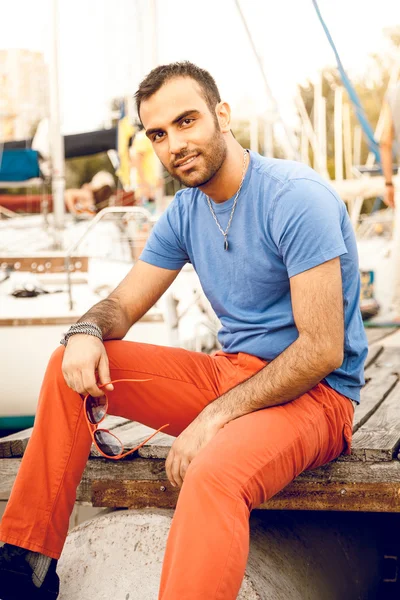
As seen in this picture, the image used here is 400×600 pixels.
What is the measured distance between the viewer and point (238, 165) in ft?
8.24

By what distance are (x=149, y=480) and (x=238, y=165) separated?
103 centimetres

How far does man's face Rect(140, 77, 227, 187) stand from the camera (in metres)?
2.49

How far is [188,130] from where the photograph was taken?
98.7 inches

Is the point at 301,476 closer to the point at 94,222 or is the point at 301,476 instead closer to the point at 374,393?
the point at 374,393

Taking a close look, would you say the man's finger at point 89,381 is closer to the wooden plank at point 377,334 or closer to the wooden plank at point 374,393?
the wooden plank at point 374,393

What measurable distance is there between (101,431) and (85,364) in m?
0.25

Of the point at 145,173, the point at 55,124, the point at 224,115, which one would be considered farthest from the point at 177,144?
the point at 55,124

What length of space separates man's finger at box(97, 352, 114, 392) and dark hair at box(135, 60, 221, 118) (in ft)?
2.65

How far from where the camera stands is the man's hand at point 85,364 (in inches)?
93.7

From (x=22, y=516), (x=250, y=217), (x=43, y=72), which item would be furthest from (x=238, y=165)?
(x=43, y=72)

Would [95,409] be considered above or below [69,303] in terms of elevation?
above

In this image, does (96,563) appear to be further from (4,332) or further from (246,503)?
(4,332)

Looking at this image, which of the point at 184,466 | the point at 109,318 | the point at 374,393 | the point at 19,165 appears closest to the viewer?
the point at 184,466

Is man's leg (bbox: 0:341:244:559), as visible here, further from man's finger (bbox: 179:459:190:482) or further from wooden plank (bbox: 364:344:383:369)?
wooden plank (bbox: 364:344:383:369)
